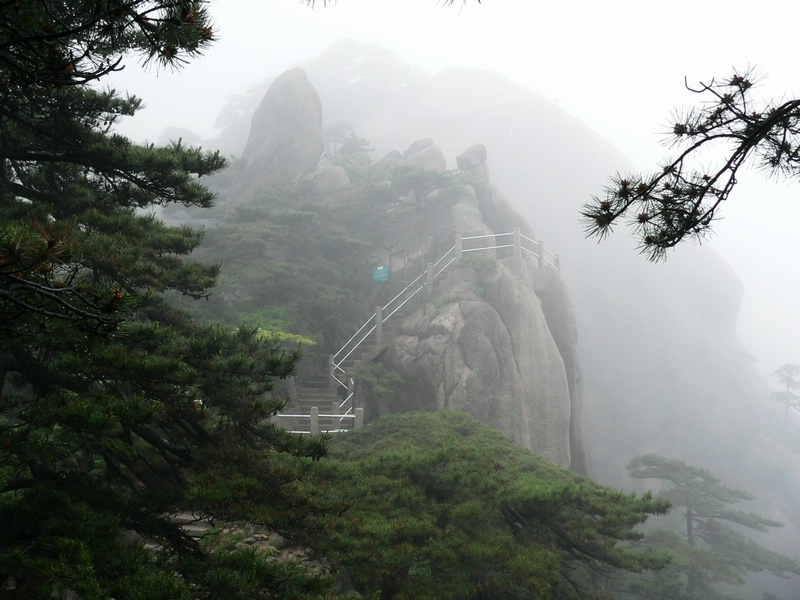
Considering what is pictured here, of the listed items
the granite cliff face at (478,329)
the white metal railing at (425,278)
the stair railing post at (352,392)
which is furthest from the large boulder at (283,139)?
the stair railing post at (352,392)

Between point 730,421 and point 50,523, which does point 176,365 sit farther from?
point 730,421

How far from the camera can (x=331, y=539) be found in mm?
4469

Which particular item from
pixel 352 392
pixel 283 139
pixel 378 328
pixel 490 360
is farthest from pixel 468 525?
pixel 283 139

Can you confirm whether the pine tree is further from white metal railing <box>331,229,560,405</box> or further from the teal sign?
the teal sign

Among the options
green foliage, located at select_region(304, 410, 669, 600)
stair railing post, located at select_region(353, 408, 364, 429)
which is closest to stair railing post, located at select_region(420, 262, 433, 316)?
stair railing post, located at select_region(353, 408, 364, 429)

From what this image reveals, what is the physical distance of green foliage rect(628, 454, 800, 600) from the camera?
12.3 m

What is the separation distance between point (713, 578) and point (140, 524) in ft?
46.6

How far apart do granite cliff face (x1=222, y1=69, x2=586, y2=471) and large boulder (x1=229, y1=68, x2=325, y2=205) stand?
200cm

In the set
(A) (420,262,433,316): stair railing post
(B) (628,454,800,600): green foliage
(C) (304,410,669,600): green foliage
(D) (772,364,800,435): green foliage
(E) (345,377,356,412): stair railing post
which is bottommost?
(B) (628,454,800,600): green foliage

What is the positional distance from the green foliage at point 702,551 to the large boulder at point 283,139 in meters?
14.5

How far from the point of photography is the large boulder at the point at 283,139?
2083cm

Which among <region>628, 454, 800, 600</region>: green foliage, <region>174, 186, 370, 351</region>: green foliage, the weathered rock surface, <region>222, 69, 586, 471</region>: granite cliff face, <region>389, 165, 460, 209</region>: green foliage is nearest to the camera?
<region>628, 454, 800, 600</region>: green foliage

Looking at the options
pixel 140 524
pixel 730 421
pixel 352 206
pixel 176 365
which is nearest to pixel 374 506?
pixel 140 524

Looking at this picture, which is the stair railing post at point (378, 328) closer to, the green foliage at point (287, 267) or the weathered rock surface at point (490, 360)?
the weathered rock surface at point (490, 360)
